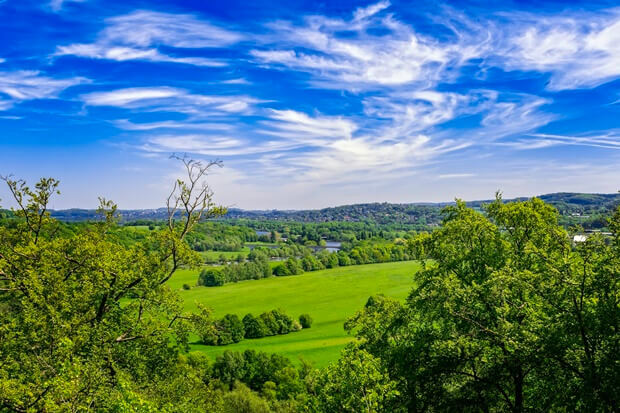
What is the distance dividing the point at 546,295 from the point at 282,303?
73648 mm

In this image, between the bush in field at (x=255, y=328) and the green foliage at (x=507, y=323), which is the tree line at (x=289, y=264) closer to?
the bush in field at (x=255, y=328)

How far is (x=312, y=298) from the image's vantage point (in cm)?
8475

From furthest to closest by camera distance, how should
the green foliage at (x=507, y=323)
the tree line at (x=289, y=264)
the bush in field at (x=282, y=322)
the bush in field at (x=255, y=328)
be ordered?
the tree line at (x=289, y=264) → the bush in field at (x=282, y=322) → the bush in field at (x=255, y=328) → the green foliage at (x=507, y=323)

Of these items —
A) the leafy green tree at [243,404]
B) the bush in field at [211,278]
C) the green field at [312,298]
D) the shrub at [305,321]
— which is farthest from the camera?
the bush in field at [211,278]

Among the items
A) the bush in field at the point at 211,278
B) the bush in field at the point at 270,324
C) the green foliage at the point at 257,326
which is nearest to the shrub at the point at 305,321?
the green foliage at the point at 257,326

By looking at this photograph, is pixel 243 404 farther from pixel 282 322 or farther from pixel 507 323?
Answer: pixel 282 322

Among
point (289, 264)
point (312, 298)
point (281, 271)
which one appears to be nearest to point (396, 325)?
point (312, 298)

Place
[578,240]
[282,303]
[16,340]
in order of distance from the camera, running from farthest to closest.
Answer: [282,303] < [16,340] < [578,240]

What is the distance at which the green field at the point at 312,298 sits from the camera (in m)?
53.9

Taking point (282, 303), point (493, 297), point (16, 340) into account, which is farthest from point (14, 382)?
point (282, 303)

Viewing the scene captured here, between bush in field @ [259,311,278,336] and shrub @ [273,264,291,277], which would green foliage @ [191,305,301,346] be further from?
shrub @ [273,264,291,277]

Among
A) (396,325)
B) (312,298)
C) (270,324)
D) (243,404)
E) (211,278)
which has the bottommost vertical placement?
(312,298)

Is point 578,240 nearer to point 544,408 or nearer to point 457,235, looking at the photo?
point 544,408

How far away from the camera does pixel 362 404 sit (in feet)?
32.2
